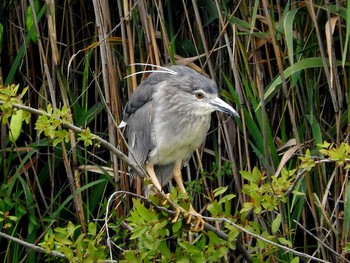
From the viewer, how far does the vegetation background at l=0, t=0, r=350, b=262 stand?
3.17 m

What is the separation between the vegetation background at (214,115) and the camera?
3174mm

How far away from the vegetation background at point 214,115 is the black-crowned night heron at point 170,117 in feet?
0.25

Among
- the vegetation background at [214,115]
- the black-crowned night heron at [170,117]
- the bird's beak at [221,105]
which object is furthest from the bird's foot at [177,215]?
the black-crowned night heron at [170,117]

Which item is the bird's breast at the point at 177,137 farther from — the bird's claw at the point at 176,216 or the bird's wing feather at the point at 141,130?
the bird's claw at the point at 176,216

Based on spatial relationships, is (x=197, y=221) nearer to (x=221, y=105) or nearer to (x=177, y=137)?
(x=221, y=105)

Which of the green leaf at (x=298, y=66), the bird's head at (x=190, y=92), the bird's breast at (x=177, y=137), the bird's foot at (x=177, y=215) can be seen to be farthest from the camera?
the bird's breast at (x=177, y=137)

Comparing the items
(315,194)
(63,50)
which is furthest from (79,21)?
(315,194)

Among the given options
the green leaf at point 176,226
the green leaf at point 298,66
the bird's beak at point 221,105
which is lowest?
Result: the green leaf at point 176,226

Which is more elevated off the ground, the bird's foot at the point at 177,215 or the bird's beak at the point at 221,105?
the bird's beak at the point at 221,105

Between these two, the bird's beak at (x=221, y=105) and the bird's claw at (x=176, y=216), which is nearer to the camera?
the bird's claw at (x=176, y=216)

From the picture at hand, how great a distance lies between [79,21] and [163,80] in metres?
0.60

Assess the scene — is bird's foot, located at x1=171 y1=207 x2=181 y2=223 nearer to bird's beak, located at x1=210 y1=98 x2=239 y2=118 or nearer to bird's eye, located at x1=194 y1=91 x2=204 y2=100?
bird's beak, located at x1=210 y1=98 x2=239 y2=118

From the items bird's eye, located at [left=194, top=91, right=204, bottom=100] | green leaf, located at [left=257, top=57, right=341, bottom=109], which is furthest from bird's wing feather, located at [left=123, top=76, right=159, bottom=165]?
green leaf, located at [left=257, top=57, right=341, bottom=109]

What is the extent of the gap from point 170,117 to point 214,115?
0.34 metres
